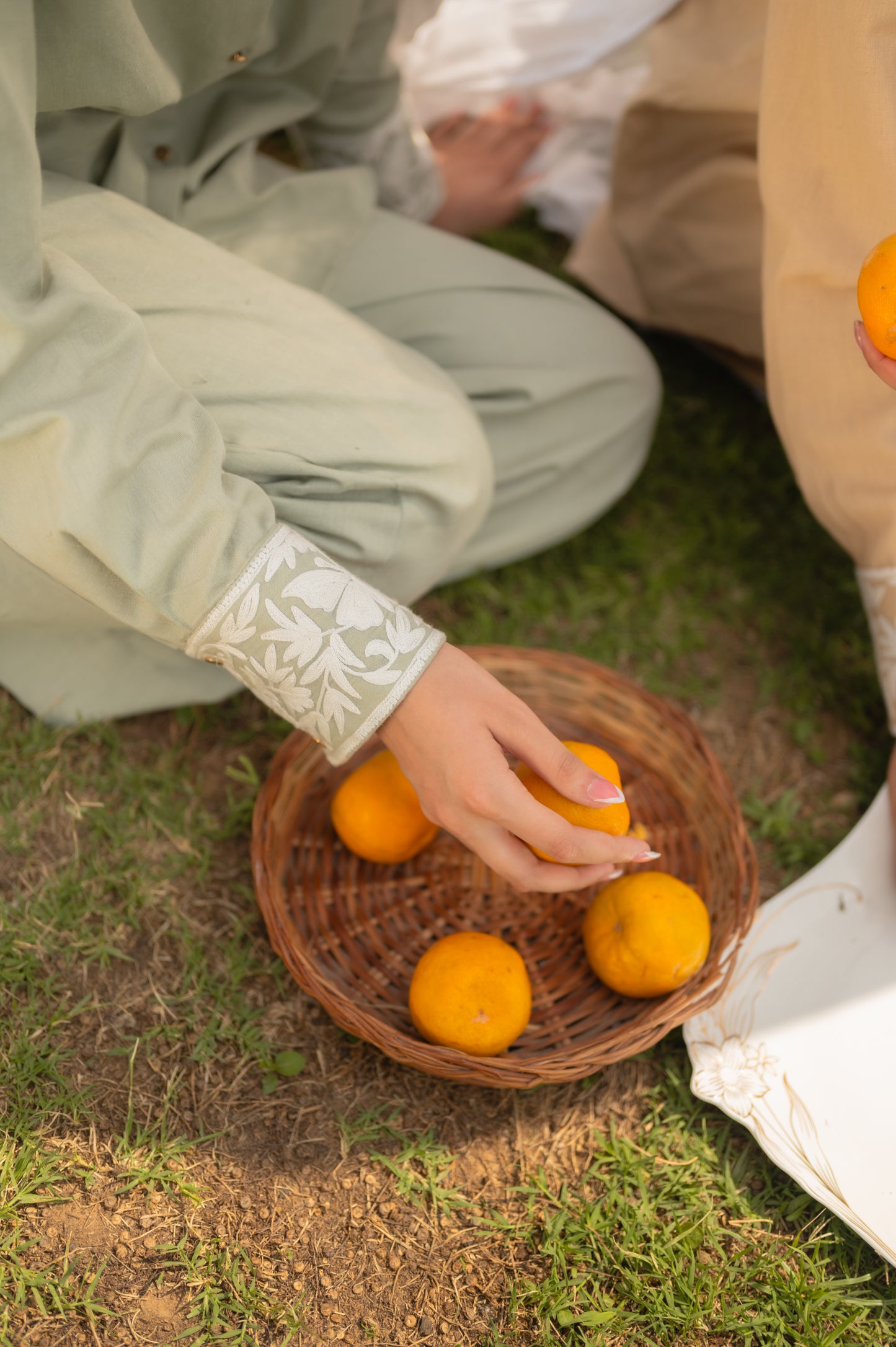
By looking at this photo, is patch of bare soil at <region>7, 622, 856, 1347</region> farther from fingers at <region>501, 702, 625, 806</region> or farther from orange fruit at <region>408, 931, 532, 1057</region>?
fingers at <region>501, 702, 625, 806</region>

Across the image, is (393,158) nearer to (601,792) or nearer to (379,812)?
(379,812)

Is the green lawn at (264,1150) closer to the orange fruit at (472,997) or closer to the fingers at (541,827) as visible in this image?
the orange fruit at (472,997)

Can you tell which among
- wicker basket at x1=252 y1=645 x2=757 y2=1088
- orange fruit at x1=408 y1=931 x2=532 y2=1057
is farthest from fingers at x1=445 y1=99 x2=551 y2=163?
orange fruit at x1=408 y1=931 x2=532 y2=1057

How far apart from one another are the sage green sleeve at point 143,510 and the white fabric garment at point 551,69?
3.72ft

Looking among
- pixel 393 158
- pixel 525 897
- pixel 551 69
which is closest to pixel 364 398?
pixel 525 897

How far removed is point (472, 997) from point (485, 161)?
6.49ft

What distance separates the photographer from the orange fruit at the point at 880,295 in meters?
1.09

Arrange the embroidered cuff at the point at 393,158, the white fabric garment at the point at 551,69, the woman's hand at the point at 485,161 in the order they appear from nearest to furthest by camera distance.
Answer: the embroidered cuff at the point at 393,158, the white fabric garment at the point at 551,69, the woman's hand at the point at 485,161

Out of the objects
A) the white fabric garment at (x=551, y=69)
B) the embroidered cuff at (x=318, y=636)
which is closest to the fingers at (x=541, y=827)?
the embroidered cuff at (x=318, y=636)

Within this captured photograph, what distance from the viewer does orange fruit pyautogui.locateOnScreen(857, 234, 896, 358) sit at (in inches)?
A: 42.9

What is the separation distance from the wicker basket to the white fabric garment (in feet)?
4.14

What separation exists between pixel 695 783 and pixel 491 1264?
679mm

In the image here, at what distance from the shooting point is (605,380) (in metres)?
1.74

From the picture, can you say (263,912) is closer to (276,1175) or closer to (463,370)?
(276,1175)
